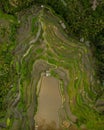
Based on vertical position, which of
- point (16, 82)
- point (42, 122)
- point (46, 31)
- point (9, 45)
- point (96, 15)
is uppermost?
point (96, 15)

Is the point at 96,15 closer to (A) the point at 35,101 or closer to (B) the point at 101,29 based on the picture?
(B) the point at 101,29

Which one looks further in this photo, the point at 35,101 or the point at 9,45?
the point at 9,45

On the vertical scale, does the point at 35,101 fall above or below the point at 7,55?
below

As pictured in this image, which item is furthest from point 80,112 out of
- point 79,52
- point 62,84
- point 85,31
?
point 85,31
